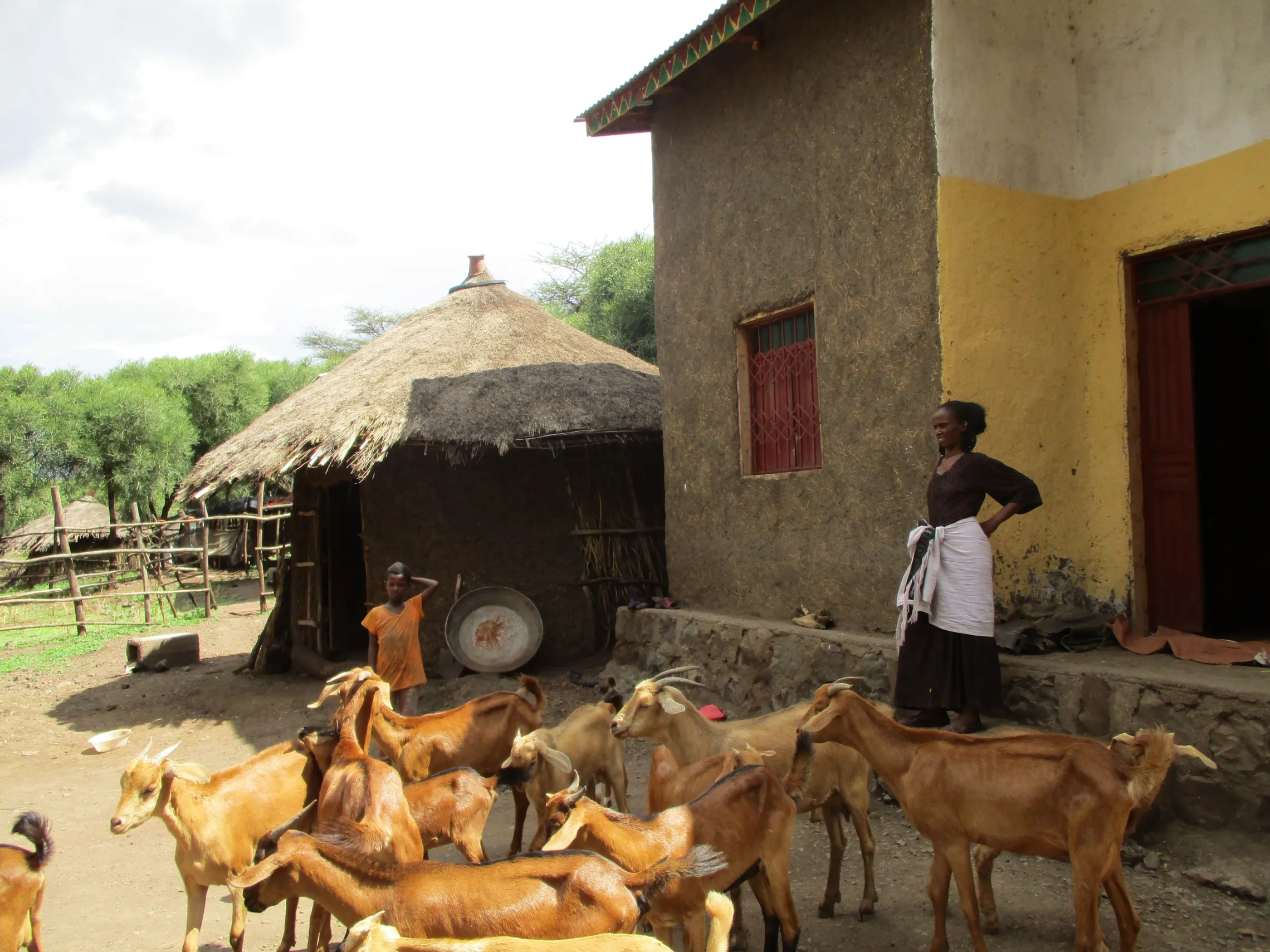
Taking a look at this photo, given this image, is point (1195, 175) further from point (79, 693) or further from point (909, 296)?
point (79, 693)

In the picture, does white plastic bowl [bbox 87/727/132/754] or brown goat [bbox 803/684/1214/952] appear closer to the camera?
brown goat [bbox 803/684/1214/952]

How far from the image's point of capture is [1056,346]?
251 inches

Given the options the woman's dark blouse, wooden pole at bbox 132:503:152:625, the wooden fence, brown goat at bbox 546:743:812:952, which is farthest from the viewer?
wooden pole at bbox 132:503:152:625

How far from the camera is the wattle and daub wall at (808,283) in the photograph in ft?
20.5

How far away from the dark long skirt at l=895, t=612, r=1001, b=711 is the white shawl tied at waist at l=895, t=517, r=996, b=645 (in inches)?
2.9

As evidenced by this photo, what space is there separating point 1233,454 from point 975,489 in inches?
134

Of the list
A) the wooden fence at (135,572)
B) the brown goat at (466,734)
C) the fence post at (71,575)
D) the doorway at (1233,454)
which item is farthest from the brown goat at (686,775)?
the fence post at (71,575)

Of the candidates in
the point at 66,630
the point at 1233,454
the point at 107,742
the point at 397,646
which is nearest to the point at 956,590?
the point at 1233,454

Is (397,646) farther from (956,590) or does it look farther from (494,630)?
(956,590)

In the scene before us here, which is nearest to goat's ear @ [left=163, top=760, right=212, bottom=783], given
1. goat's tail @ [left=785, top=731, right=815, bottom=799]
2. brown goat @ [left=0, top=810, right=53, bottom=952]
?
brown goat @ [left=0, top=810, right=53, bottom=952]

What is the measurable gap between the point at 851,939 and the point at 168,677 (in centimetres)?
996

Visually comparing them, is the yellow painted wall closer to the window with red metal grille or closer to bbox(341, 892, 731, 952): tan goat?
the window with red metal grille

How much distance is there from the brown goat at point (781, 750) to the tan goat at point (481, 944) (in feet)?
6.97

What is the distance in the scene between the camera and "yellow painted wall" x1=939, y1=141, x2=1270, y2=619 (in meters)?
6.05
